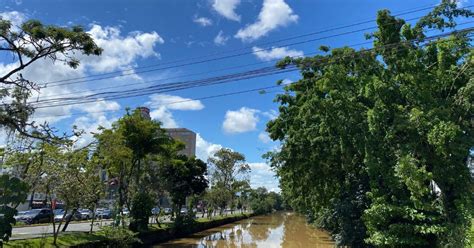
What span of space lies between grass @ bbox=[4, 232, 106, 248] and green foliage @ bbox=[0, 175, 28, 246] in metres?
5.75

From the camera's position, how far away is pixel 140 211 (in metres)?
25.2

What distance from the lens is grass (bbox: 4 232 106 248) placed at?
14.9m

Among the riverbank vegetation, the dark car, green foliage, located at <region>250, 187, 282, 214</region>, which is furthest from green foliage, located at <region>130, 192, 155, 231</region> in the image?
green foliage, located at <region>250, 187, 282, 214</region>

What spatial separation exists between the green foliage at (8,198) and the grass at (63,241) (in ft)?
18.9

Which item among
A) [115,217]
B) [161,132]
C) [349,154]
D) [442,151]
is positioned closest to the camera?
[442,151]

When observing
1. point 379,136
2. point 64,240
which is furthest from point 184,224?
point 379,136

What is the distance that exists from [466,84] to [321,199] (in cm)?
1049

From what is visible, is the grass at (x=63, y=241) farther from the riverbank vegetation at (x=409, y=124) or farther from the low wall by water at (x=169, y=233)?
the riverbank vegetation at (x=409, y=124)

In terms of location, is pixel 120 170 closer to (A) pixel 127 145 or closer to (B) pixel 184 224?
(A) pixel 127 145

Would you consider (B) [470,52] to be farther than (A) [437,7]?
No

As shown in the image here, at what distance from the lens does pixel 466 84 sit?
41.4 feet

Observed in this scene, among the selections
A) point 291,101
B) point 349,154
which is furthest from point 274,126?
point 349,154

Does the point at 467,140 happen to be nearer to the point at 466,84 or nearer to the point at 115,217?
the point at 466,84

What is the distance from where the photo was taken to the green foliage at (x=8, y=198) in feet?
29.4
